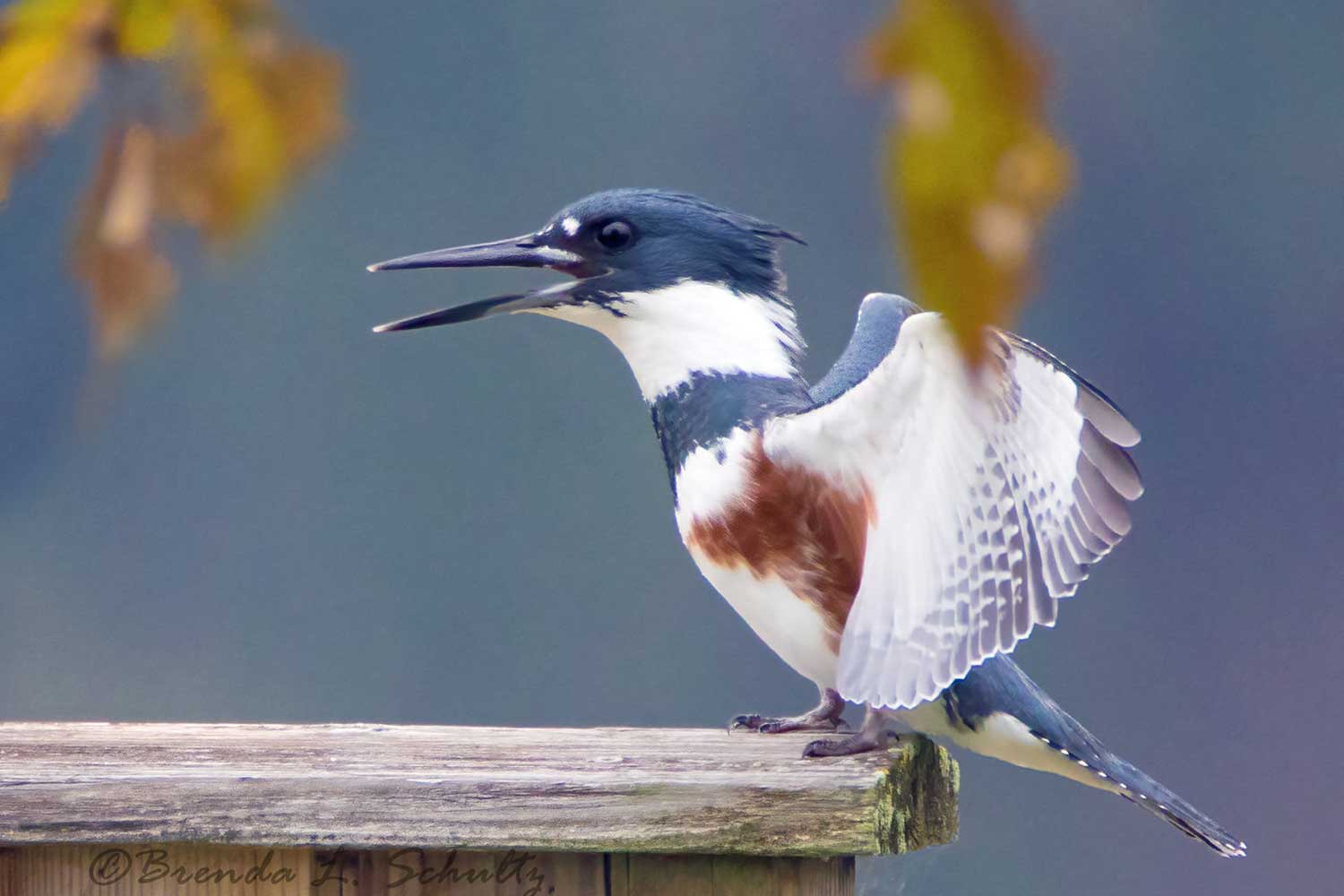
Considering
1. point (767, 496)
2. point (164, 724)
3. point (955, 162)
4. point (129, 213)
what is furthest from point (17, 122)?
point (164, 724)

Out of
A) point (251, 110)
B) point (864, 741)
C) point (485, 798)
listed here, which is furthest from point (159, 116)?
point (864, 741)

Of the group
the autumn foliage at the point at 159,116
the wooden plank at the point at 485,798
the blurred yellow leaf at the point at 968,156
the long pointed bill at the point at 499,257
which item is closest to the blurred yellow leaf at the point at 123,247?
the autumn foliage at the point at 159,116

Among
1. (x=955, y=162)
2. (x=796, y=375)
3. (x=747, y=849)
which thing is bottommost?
(x=747, y=849)

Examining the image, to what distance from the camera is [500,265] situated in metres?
0.93

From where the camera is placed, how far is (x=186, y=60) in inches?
13.1

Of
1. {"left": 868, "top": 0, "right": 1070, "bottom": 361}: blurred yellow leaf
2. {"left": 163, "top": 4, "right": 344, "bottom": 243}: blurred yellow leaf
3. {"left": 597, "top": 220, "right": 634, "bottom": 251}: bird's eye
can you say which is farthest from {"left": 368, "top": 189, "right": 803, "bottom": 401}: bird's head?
{"left": 868, "top": 0, "right": 1070, "bottom": 361}: blurred yellow leaf

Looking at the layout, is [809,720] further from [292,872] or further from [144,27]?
[144,27]

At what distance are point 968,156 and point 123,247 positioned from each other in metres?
0.18

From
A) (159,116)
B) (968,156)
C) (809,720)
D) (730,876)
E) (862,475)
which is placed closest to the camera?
(968,156)

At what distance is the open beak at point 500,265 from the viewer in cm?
91

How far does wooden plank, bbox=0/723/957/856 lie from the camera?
0.72 m

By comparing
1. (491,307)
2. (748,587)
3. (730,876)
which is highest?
(491,307)

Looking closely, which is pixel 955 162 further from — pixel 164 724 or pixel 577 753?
pixel 164 724

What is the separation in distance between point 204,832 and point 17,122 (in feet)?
1.81
